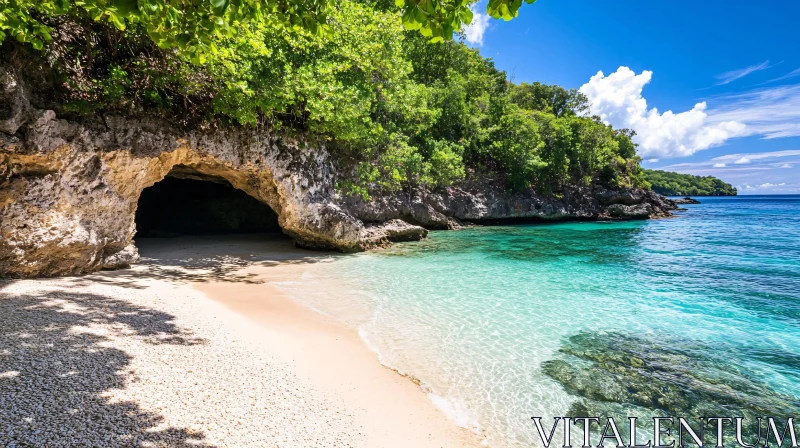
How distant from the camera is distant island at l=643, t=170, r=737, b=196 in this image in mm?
127875

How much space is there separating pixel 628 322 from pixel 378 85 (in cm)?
1239

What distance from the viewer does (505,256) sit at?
14062mm

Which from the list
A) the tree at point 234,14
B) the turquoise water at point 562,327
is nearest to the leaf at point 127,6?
the tree at point 234,14

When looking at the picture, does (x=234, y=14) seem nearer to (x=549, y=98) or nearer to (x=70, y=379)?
(x=70, y=379)

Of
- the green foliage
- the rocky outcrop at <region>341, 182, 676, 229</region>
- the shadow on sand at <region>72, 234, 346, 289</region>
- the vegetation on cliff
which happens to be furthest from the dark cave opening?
the green foliage

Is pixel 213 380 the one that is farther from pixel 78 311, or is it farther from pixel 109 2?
pixel 109 2

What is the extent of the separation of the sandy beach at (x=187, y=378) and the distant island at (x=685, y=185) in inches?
5749

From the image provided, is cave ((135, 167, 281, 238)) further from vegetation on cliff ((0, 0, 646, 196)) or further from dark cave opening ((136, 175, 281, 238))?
vegetation on cliff ((0, 0, 646, 196))

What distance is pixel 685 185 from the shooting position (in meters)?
140

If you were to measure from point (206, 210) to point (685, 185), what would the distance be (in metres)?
175

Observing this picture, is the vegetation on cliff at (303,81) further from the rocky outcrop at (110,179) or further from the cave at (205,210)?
the cave at (205,210)

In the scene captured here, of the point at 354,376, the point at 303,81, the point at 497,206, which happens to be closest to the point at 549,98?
the point at 497,206

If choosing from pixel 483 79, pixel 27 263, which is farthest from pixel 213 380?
pixel 483 79

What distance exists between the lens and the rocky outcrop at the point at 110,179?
693cm
